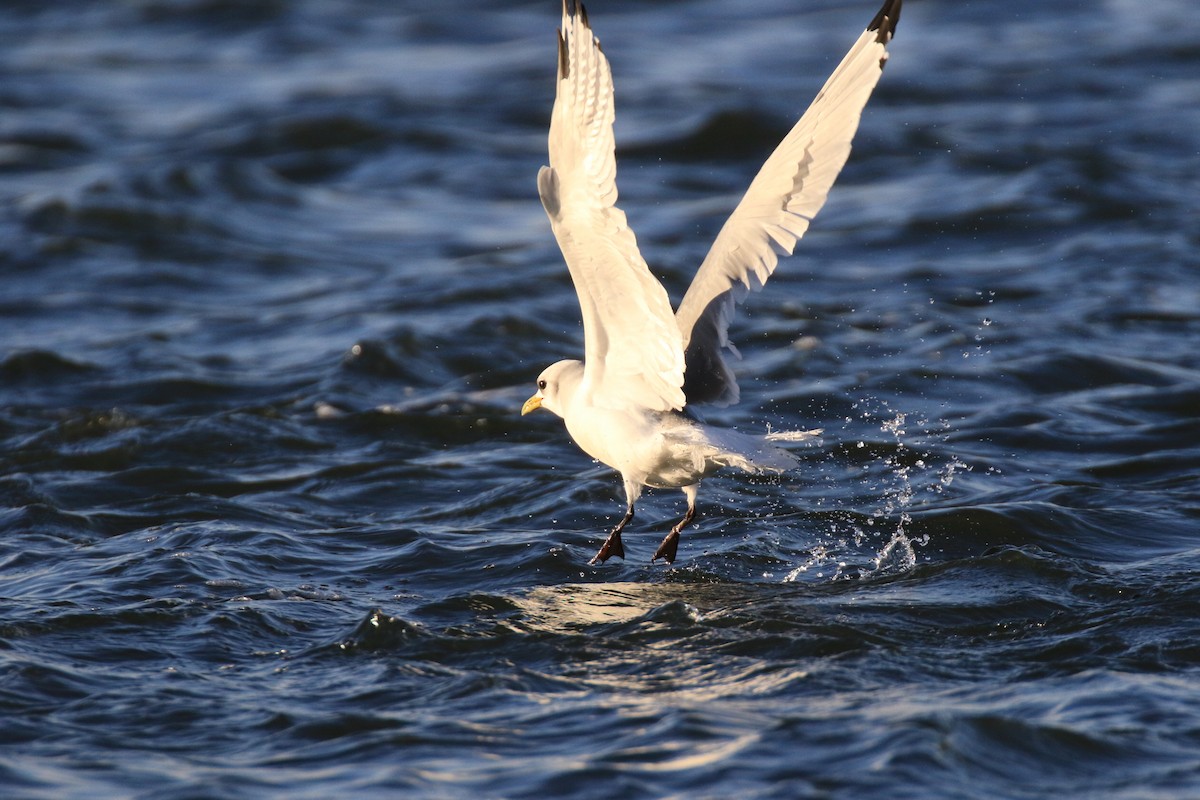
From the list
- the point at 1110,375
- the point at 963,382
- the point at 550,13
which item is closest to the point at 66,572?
the point at 963,382

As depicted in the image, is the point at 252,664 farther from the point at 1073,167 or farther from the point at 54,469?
the point at 1073,167

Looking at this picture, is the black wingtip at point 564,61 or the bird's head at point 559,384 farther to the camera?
the bird's head at point 559,384

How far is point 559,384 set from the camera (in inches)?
253

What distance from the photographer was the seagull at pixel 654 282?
5.21m

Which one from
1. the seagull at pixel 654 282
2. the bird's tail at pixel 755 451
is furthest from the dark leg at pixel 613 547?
the bird's tail at pixel 755 451

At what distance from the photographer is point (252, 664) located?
540 centimetres

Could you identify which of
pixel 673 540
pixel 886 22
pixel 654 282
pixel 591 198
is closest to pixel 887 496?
pixel 673 540

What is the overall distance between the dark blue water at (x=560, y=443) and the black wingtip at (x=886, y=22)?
2.05m

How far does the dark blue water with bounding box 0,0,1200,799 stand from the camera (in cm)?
475

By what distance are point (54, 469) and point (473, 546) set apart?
102 inches

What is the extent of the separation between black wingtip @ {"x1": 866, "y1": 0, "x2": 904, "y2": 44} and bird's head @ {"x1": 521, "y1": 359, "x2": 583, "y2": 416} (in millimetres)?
1744

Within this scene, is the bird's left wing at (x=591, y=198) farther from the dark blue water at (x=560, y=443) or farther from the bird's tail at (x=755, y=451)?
the dark blue water at (x=560, y=443)

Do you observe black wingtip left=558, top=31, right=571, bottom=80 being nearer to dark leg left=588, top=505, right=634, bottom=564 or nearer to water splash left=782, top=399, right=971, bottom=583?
dark leg left=588, top=505, right=634, bottom=564

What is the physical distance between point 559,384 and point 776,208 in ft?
3.70
